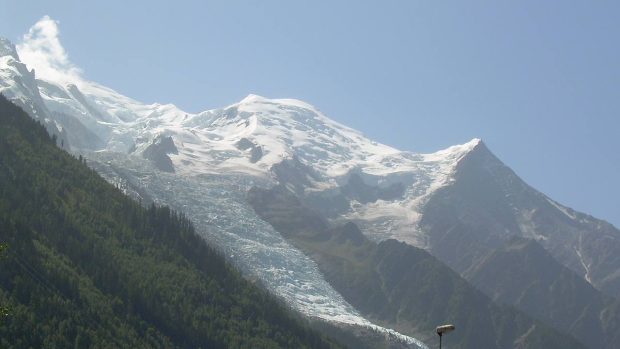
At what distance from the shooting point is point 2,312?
8544 centimetres

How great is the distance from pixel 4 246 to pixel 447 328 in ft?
127

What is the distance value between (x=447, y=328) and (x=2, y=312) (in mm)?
37720

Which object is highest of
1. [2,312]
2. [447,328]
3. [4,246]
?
[447,328]

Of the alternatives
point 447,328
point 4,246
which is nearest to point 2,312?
point 4,246

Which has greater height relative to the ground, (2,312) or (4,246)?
(4,246)

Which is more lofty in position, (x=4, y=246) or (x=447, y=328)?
(x=447, y=328)

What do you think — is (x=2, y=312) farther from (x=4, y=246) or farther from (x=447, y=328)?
(x=447, y=328)

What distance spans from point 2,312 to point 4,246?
18.5 ft

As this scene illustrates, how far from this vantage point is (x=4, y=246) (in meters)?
87.1

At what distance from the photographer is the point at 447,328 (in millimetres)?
88500
